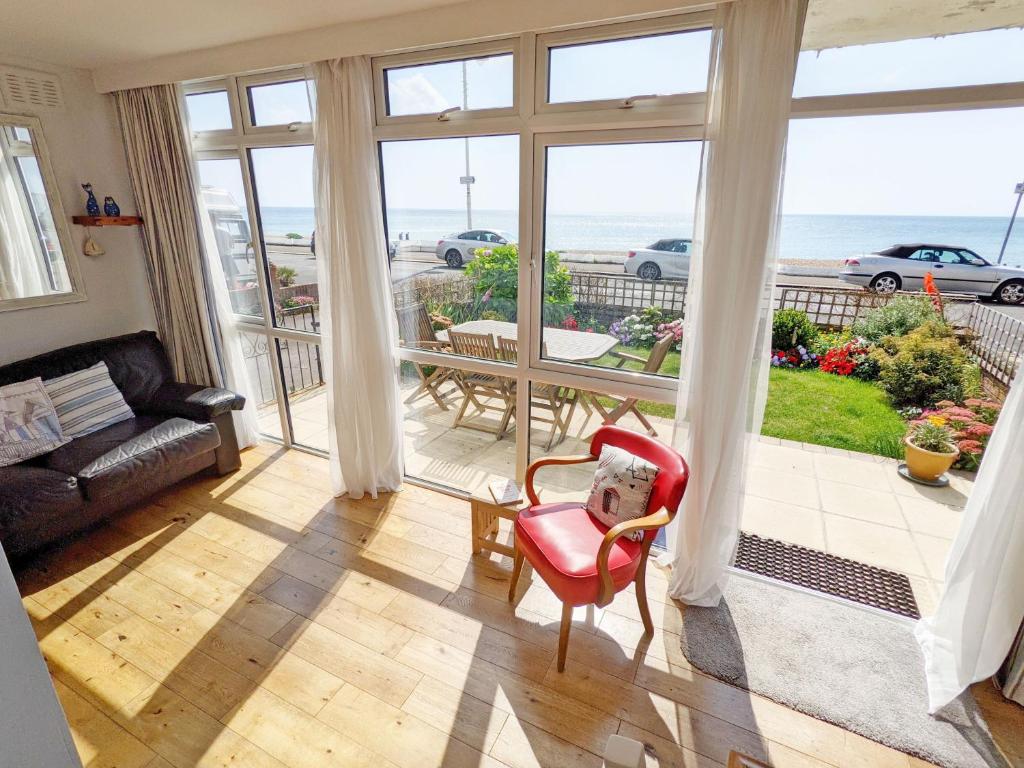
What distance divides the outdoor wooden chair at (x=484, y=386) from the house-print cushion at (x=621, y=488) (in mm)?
917

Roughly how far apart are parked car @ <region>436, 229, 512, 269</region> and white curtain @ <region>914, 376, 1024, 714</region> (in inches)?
87.9

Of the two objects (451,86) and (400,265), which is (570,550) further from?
(451,86)

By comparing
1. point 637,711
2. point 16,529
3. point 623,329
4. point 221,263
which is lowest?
point 637,711

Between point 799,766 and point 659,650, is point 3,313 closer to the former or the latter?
point 659,650

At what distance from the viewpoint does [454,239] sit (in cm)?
278

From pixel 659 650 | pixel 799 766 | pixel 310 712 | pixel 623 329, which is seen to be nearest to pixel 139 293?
pixel 310 712

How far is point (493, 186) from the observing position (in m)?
2.60

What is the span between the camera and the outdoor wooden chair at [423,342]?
3074 millimetres

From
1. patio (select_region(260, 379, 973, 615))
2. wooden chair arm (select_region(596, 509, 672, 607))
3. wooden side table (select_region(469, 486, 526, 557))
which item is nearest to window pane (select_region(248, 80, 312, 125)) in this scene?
patio (select_region(260, 379, 973, 615))

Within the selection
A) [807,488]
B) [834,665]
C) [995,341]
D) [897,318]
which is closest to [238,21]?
[834,665]

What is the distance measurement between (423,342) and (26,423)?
225 cm

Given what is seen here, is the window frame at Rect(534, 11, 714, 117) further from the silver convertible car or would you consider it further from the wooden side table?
the silver convertible car

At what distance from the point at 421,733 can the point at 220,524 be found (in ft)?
6.13

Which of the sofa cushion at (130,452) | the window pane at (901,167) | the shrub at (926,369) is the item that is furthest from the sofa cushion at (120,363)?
the shrub at (926,369)
